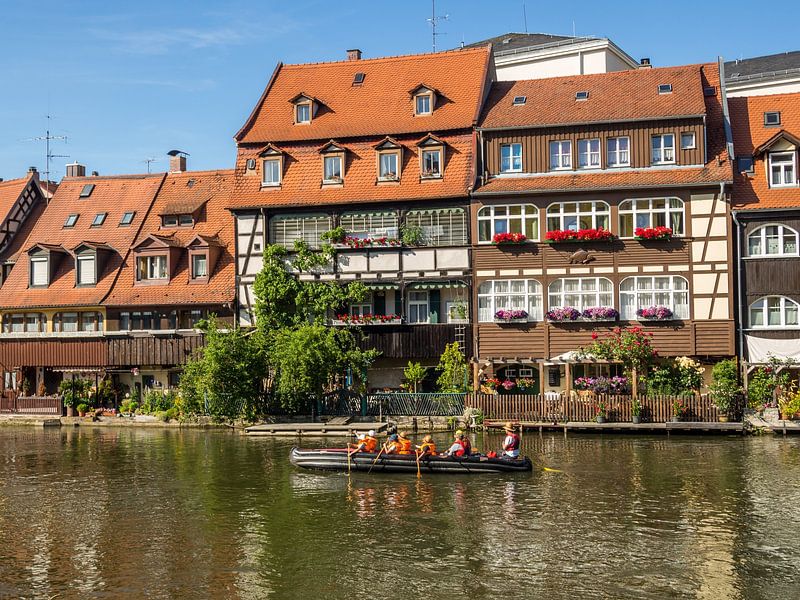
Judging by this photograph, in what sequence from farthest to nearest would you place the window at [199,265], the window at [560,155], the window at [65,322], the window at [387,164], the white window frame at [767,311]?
the window at [65,322] → the window at [199,265] → the window at [387,164] → the window at [560,155] → the white window frame at [767,311]

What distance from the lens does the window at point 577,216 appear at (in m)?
46.3

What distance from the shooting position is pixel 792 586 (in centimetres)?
2014

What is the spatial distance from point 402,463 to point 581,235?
17.2 meters

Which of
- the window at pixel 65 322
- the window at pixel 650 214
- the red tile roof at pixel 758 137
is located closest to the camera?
the red tile roof at pixel 758 137

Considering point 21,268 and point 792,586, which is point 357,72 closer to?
point 21,268

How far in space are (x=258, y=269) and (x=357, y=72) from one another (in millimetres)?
12571

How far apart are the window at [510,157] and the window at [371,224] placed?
571 cm

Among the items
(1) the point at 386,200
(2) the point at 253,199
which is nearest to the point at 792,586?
(1) the point at 386,200

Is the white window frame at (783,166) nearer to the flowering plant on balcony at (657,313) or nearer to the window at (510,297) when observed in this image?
the flowering plant on balcony at (657,313)

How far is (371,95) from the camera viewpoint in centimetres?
5338

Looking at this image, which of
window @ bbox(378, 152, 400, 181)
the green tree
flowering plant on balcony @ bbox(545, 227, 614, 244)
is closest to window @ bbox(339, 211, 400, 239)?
window @ bbox(378, 152, 400, 181)

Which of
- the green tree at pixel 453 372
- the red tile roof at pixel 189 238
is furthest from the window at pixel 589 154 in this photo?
the red tile roof at pixel 189 238

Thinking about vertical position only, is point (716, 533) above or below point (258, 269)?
below

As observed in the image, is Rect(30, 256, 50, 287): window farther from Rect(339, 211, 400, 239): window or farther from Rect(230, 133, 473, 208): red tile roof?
Rect(339, 211, 400, 239): window
